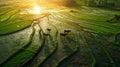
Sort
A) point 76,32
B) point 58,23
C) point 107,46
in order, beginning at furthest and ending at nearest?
point 58,23 < point 76,32 < point 107,46

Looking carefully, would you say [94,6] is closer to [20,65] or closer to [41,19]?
[41,19]

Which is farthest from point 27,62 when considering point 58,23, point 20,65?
point 58,23

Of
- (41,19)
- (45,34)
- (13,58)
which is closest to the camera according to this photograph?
(13,58)

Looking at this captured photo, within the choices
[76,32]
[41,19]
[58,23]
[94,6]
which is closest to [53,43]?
[76,32]

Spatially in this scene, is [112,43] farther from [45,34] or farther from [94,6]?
[94,6]

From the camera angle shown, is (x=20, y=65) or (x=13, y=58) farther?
(x=13, y=58)

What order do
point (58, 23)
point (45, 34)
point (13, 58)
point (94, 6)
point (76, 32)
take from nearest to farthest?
1. point (13, 58)
2. point (45, 34)
3. point (76, 32)
4. point (58, 23)
5. point (94, 6)
